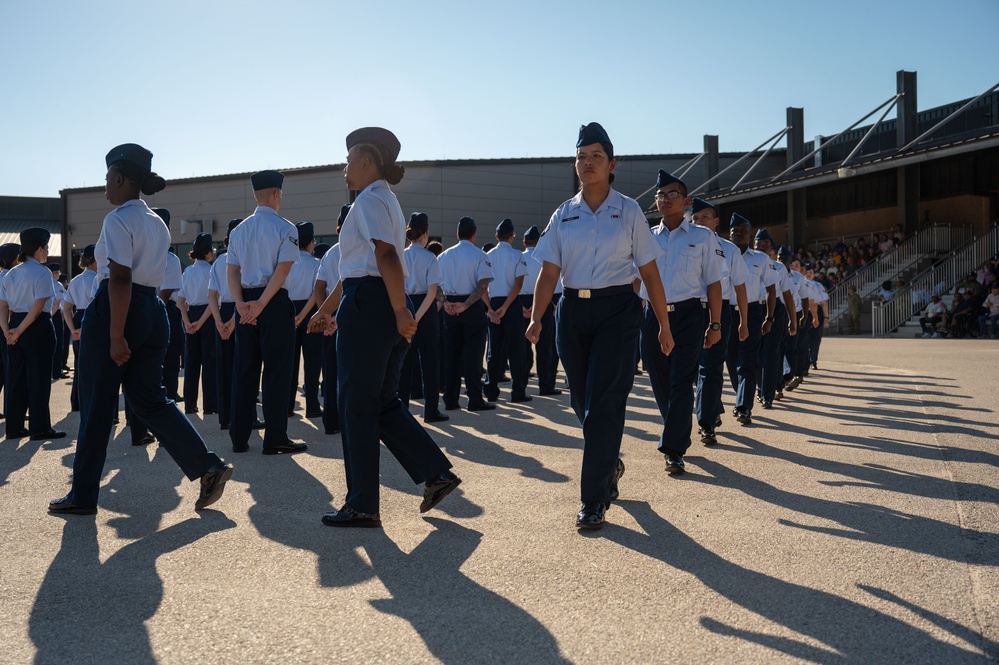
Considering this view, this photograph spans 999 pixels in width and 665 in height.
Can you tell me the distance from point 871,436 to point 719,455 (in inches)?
71.2

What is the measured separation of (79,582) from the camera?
3.67 m

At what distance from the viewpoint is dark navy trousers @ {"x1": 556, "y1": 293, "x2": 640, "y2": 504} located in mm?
4641

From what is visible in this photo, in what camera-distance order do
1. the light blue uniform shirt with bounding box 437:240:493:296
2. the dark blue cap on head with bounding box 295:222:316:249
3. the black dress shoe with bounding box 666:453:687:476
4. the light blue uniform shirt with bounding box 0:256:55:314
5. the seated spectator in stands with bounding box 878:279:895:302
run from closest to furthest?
the black dress shoe with bounding box 666:453:687:476, the light blue uniform shirt with bounding box 0:256:55:314, the dark blue cap on head with bounding box 295:222:316:249, the light blue uniform shirt with bounding box 437:240:493:296, the seated spectator in stands with bounding box 878:279:895:302

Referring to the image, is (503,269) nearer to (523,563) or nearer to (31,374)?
(31,374)

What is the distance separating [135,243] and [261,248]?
74.6 inches

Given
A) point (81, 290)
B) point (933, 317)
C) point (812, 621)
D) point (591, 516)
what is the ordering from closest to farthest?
point (812, 621)
point (591, 516)
point (81, 290)
point (933, 317)

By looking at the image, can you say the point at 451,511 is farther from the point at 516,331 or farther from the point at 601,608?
the point at 516,331

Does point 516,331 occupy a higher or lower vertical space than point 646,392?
higher

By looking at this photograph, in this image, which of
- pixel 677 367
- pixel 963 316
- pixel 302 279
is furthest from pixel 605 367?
pixel 963 316

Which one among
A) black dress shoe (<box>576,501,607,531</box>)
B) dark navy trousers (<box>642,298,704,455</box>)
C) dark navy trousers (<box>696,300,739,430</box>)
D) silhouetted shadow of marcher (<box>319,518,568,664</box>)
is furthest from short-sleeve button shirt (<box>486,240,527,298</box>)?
silhouetted shadow of marcher (<box>319,518,568,664</box>)

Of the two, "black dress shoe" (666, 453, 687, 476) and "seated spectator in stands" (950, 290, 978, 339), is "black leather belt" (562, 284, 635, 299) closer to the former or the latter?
"black dress shoe" (666, 453, 687, 476)

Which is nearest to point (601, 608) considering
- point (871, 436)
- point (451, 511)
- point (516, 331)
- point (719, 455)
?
point (451, 511)

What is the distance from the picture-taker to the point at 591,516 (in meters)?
4.43

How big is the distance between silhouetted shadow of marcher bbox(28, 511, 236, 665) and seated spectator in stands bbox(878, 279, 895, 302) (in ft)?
92.3
